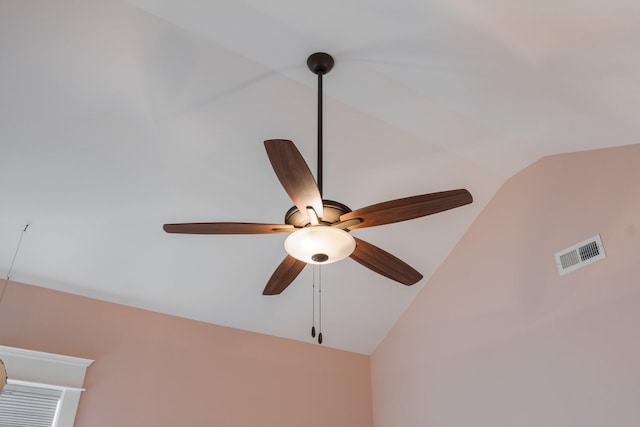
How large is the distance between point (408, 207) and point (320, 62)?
36.9 inches

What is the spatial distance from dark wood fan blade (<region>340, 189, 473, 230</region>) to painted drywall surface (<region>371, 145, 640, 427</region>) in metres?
1.25

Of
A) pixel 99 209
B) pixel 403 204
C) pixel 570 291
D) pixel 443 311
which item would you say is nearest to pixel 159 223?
pixel 99 209

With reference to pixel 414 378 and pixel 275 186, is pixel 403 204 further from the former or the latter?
pixel 414 378

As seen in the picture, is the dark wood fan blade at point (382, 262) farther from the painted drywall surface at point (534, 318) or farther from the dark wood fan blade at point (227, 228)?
the painted drywall surface at point (534, 318)

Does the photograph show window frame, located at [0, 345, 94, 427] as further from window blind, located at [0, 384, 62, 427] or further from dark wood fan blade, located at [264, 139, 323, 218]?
dark wood fan blade, located at [264, 139, 323, 218]

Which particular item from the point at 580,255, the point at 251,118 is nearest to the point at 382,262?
the point at 251,118

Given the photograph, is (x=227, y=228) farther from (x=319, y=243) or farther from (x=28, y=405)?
(x=28, y=405)

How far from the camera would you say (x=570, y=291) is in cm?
301

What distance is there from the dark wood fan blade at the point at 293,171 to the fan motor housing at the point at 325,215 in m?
0.09

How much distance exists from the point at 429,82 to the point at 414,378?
7.57 ft

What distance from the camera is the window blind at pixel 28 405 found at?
10.0ft

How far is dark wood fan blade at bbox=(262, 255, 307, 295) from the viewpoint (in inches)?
93.7

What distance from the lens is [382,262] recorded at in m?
2.38

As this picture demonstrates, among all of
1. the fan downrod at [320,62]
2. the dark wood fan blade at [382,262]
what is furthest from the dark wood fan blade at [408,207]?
the fan downrod at [320,62]
